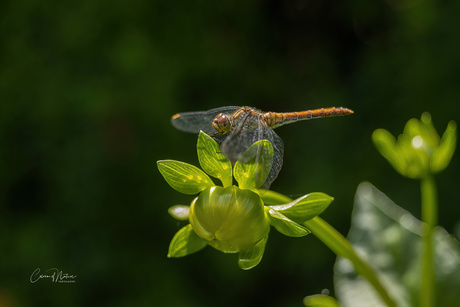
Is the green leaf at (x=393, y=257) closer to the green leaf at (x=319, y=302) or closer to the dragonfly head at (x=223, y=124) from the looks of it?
the green leaf at (x=319, y=302)

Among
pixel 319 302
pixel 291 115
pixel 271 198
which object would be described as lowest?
pixel 319 302

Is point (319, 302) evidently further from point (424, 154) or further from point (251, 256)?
point (424, 154)

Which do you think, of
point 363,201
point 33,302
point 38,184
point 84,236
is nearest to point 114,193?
point 84,236

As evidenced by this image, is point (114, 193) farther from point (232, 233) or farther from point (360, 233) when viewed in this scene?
point (232, 233)
